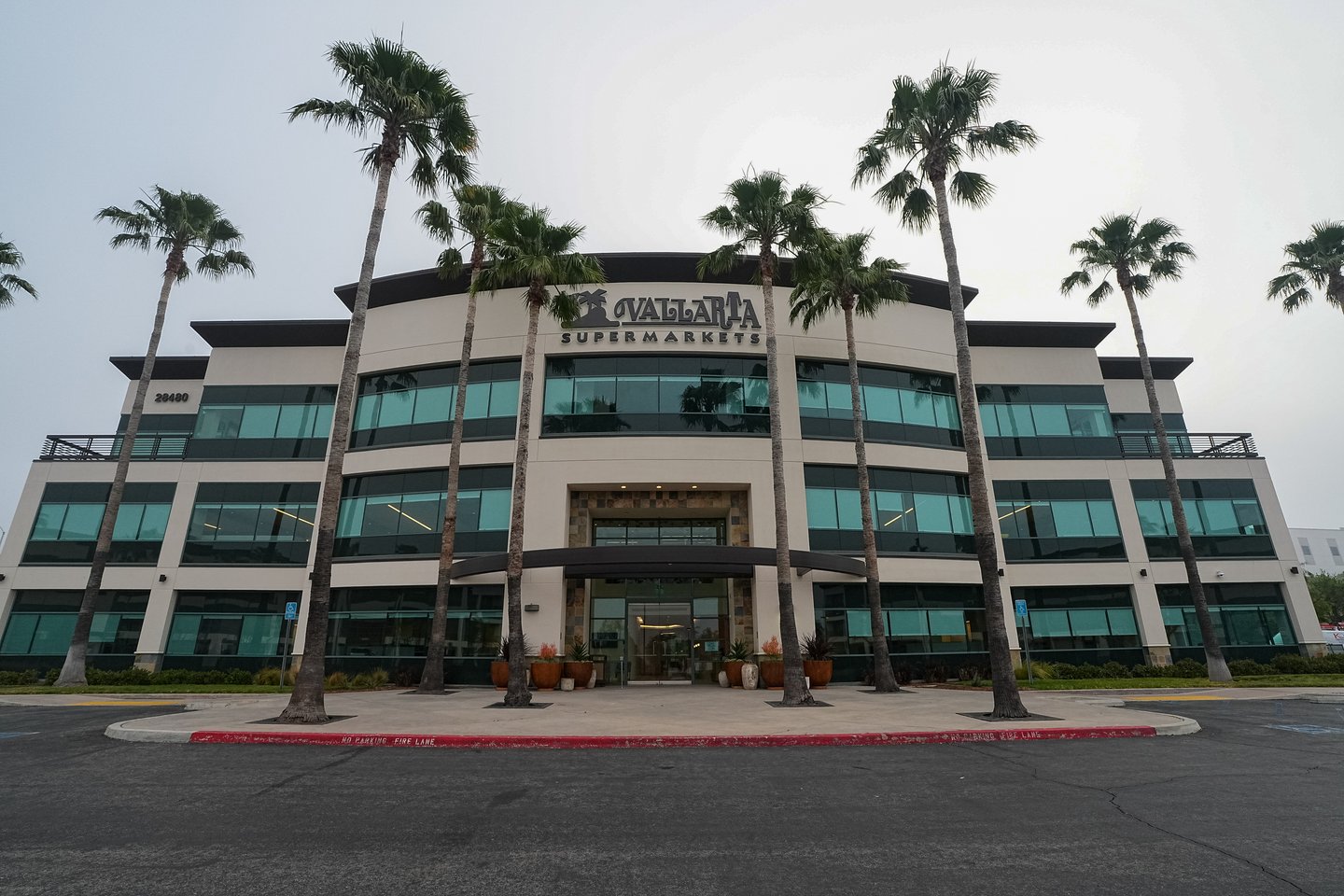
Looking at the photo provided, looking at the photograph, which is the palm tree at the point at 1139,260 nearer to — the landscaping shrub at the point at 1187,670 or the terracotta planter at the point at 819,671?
the landscaping shrub at the point at 1187,670

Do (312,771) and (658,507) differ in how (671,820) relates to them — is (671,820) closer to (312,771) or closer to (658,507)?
(312,771)

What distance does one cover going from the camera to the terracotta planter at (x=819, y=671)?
2180cm

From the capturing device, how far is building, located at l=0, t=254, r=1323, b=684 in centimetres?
2458

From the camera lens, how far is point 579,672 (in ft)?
73.6

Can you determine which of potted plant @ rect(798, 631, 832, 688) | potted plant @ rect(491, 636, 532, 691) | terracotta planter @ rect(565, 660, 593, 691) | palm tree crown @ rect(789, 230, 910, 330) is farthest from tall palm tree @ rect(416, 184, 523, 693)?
potted plant @ rect(798, 631, 832, 688)

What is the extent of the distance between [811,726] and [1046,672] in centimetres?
1698

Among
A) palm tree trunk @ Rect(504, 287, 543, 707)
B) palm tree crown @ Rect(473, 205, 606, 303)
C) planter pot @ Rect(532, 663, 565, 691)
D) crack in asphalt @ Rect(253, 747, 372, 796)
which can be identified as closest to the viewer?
crack in asphalt @ Rect(253, 747, 372, 796)

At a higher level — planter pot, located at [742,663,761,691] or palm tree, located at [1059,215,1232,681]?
palm tree, located at [1059,215,1232,681]

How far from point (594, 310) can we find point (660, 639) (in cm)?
1337

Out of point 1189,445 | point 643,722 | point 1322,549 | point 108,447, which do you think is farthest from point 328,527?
point 1322,549

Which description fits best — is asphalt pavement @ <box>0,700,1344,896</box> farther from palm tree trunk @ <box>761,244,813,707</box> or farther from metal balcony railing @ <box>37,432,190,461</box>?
metal balcony railing @ <box>37,432,190,461</box>

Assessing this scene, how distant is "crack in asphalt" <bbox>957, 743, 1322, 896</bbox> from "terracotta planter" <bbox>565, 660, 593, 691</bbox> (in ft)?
46.7

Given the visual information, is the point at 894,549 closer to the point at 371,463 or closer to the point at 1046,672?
the point at 1046,672

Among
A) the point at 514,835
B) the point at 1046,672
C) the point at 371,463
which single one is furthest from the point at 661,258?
the point at 514,835
